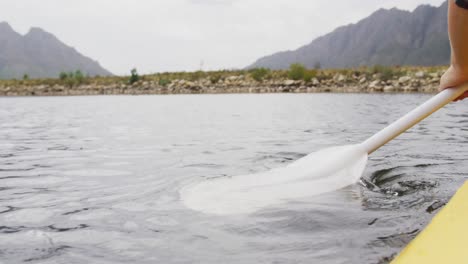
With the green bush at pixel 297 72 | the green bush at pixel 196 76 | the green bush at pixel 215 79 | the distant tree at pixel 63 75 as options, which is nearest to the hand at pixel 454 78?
the green bush at pixel 297 72

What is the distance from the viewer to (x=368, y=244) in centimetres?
182

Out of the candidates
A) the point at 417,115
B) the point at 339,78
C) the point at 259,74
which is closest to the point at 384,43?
the point at 259,74

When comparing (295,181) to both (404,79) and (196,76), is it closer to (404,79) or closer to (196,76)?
(404,79)

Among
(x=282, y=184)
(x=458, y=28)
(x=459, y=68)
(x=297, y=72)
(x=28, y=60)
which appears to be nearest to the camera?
(x=458, y=28)

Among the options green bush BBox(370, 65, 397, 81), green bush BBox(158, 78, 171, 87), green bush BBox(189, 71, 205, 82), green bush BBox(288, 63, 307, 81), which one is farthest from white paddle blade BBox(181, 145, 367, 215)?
green bush BBox(189, 71, 205, 82)

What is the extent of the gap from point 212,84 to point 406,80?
10201 millimetres

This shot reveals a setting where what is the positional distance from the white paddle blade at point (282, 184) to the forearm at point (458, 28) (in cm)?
116

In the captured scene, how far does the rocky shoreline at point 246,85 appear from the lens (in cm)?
1919

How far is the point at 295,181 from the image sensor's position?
2.87 meters

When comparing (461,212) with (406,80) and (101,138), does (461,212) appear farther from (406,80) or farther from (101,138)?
(406,80)

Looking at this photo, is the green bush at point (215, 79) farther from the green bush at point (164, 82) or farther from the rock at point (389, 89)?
the rock at point (389, 89)

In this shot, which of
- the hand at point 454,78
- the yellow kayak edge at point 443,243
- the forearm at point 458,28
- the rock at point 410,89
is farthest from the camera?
the rock at point 410,89

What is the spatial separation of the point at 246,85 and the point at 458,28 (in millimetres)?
22490

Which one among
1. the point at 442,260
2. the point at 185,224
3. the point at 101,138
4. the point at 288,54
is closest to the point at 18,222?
the point at 185,224
